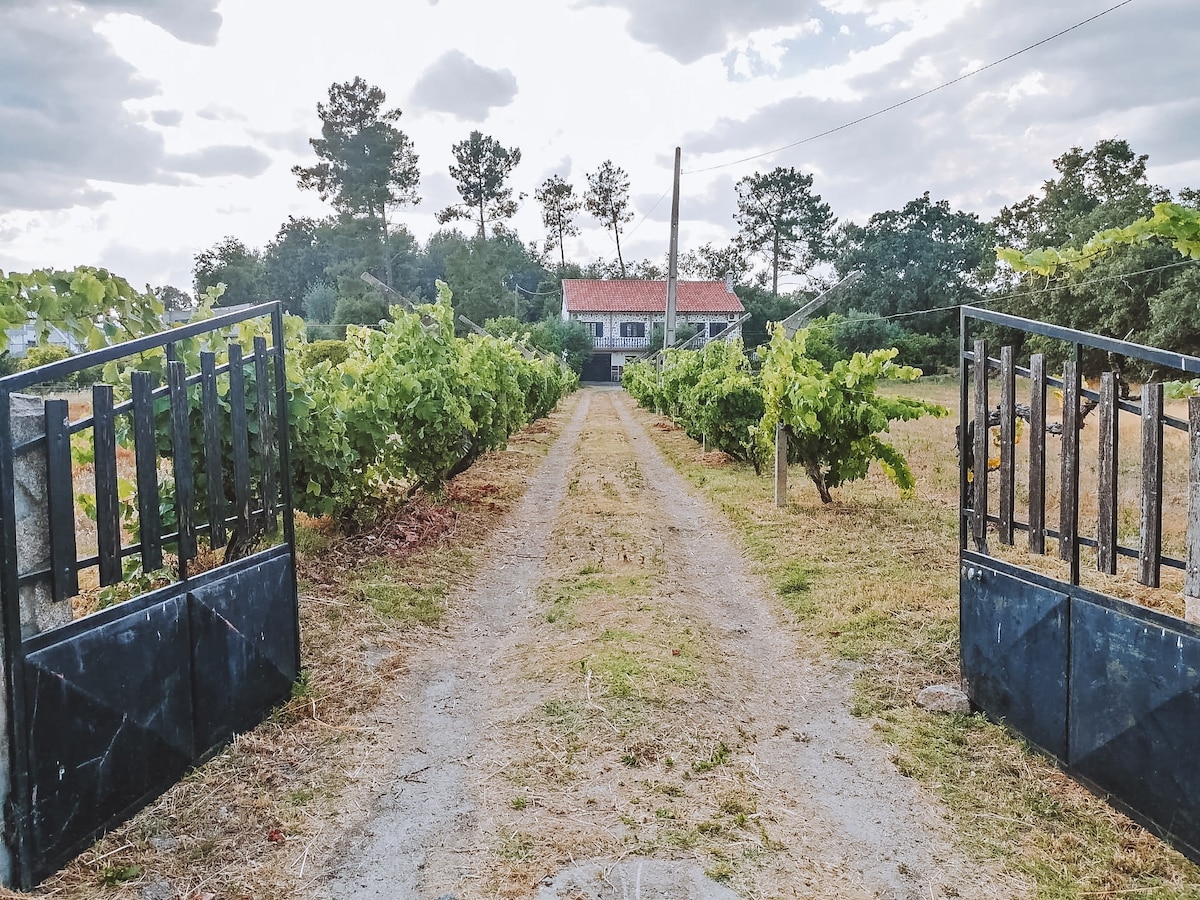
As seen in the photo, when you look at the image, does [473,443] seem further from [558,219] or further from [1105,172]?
[558,219]

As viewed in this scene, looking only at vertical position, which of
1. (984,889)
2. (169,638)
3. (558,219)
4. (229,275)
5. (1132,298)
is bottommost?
(984,889)

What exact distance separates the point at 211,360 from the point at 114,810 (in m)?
2.12

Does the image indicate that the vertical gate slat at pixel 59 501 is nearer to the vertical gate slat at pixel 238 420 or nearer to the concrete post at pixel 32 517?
the concrete post at pixel 32 517

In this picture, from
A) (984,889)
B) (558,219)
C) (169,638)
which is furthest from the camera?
(558,219)

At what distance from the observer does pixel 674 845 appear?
362 cm

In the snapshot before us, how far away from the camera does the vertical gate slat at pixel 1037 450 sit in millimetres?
4418

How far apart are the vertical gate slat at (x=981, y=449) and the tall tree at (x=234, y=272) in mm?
54917

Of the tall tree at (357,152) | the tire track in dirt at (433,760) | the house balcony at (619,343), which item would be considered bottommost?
the tire track in dirt at (433,760)

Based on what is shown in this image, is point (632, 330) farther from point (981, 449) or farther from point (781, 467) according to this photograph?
point (981, 449)

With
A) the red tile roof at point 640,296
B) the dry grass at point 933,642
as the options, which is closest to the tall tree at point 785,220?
the red tile roof at point 640,296

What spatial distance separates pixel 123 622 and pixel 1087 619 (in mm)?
4337

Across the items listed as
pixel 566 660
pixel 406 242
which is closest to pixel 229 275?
pixel 406 242

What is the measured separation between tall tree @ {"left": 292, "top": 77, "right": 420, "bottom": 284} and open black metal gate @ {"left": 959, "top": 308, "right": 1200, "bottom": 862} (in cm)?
4738

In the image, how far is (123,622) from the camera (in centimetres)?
375
